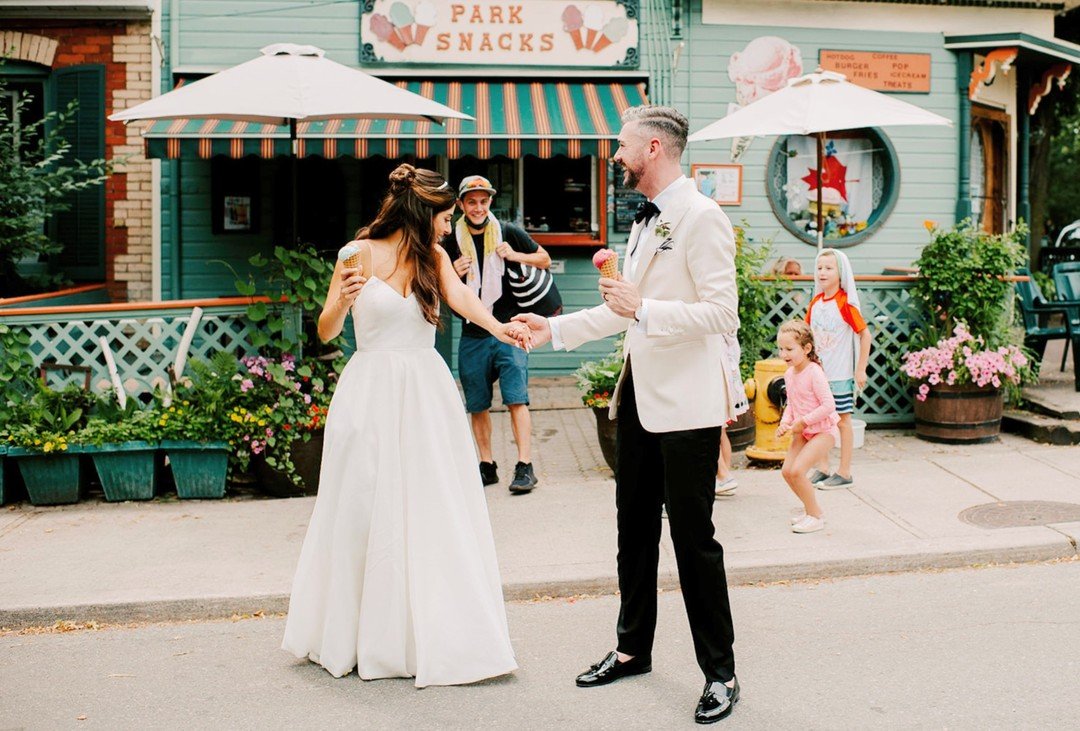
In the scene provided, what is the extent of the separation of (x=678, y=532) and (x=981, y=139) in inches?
425

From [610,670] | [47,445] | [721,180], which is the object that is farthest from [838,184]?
[610,670]

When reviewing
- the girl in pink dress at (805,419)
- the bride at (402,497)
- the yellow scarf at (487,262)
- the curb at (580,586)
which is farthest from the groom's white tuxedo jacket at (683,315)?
the yellow scarf at (487,262)

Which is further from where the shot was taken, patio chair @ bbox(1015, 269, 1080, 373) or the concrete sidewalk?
patio chair @ bbox(1015, 269, 1080, 373)

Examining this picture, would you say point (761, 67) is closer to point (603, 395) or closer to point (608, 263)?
point (603, 395)

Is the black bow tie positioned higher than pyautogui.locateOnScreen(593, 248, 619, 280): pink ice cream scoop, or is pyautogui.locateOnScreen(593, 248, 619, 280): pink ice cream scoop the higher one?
the black bow tie

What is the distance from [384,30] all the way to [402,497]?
8071 millimetres

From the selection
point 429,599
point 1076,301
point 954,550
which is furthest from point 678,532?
point 1076,301

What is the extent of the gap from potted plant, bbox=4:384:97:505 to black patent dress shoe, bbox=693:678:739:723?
16.5 ft

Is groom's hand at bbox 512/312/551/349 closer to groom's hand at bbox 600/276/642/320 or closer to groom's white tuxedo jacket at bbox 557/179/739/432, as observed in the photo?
groom's white tuxedo jacket at bbox 557/179/739/432

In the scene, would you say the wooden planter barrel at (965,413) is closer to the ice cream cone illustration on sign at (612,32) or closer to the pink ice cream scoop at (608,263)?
the ice cream cone illustration on sign at (612,32)

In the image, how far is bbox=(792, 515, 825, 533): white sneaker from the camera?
6.50 m

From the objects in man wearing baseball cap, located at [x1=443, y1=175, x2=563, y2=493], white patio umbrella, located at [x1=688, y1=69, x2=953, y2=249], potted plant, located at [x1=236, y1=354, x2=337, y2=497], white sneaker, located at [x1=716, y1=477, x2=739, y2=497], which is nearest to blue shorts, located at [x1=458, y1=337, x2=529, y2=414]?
man wearing baseball cap, located at [x1=443, y1=175, x2=563, y2=493]

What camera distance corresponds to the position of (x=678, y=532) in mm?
4105

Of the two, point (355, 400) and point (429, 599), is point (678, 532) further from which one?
point (355, 400)
